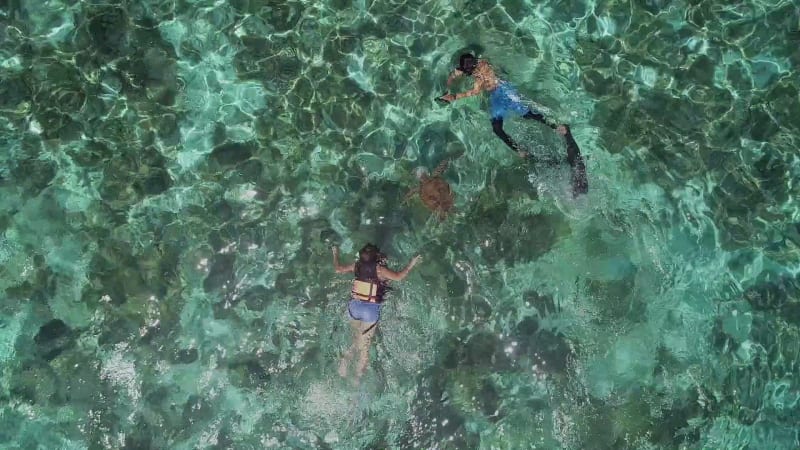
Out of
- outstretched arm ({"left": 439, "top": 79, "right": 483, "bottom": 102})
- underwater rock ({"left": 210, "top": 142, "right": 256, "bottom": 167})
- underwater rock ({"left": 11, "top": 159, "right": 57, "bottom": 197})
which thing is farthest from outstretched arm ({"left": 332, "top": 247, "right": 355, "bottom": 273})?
underwater rock ({"left": 11, "top": 159, "right": 57, "bottom": 197})

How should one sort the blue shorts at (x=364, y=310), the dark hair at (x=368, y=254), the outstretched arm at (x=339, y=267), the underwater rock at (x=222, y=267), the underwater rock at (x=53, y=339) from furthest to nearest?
the underwater rock at (x=222, y=267)
the underwater rock at (x=53, y=339)
the outstretched arm at (x=339, y=267)
the blue shorts at (x=364, y=310)
the dark hair at (x=368, y=254)

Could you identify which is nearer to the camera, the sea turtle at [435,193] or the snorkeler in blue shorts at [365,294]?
the snorkeler in blue shorts at [365,294]

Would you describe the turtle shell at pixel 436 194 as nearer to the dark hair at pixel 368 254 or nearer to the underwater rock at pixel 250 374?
the dark hair at pixel 368 254

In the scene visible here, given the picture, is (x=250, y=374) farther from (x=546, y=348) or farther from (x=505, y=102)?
(x=505, y=102)

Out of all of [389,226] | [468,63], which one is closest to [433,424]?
[389,226]

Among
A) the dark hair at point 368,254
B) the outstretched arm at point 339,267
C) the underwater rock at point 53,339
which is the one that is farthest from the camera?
the underwater rock at point 53,339

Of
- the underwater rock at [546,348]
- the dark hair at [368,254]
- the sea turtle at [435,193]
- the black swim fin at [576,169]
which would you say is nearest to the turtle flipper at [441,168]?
the sea turtle at [435,193]
